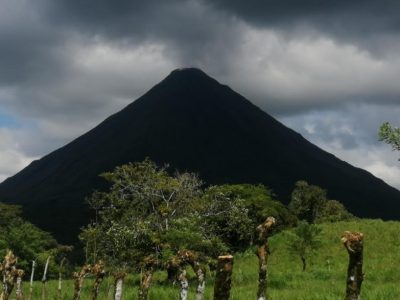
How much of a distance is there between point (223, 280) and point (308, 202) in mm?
84858

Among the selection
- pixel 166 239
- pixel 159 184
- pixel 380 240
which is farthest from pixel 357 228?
pixel 166 239

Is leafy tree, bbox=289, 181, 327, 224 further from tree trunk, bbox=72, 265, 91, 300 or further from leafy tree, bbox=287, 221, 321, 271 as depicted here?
tree trunk, bbox=72, 265, 91, 300

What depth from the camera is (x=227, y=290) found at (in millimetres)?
4137

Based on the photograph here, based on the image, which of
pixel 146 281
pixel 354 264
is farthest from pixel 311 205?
pixel 354 264

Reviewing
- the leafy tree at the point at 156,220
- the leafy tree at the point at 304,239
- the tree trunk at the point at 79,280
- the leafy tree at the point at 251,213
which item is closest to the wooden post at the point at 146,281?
the tree trunk at the point at 79,280

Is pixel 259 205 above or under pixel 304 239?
above

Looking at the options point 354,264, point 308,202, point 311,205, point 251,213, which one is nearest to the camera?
point 354,264

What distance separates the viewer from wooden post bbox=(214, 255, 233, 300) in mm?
4133

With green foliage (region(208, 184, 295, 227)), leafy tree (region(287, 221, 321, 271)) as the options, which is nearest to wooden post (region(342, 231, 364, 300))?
leafy tree (region(287, 221, 321, 271))

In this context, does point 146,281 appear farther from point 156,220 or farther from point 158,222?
point 156,220

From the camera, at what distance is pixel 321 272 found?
27.5 m

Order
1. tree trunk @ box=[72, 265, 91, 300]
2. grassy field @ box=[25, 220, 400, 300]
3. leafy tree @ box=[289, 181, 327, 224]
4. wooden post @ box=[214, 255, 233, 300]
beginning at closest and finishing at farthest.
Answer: wooden post @ box=[214, 255, 233, 300] < tree trunk @ box=[72, 265, 91, 300] < grassy field @ box=[25, 220, 400, 300] < leafy tree @ box=[289, 181, 327, 224]

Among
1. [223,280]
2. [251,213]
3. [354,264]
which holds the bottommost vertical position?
[223,280]

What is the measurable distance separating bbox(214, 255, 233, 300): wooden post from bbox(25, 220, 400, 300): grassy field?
962cm
